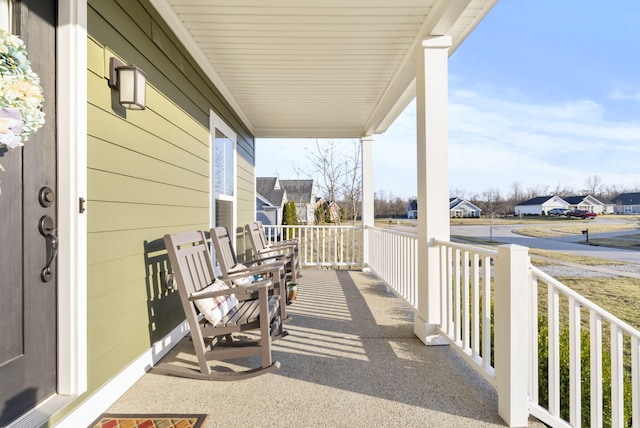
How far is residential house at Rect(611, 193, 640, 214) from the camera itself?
21531 mm

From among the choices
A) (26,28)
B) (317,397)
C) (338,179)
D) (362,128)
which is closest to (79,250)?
(26,28)

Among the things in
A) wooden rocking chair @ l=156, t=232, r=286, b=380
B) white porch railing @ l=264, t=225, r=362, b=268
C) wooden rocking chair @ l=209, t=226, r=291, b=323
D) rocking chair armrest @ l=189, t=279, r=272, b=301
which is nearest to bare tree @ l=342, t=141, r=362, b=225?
white porch railing @ l=264, t=225, r=362, b=268

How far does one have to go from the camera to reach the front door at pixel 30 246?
4.70 feet

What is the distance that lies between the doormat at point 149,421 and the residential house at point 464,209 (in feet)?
50.8

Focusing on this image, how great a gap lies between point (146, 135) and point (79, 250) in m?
1.02

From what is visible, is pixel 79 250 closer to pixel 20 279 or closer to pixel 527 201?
pixel 20 279

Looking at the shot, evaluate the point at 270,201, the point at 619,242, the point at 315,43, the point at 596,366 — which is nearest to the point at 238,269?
the point at 315,43

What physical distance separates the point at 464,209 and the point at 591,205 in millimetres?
10339

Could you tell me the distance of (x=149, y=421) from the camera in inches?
72.9

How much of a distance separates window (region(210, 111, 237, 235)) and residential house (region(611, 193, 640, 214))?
82.1 feet

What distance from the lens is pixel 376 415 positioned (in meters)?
1.92

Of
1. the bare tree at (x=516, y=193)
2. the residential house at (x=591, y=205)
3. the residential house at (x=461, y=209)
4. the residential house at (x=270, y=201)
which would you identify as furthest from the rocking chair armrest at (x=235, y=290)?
the residential house at (x=591, y=205)

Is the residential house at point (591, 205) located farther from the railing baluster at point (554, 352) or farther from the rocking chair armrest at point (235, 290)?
the rocking chair armrest at point (235, 290)

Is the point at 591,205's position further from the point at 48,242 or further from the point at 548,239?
the point at 48,242
